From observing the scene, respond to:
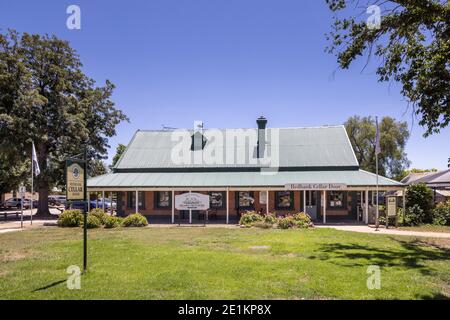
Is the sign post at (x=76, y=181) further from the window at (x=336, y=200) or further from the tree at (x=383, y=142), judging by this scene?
the tree at (x=383, y=142)

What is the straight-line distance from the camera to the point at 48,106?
96.2ft

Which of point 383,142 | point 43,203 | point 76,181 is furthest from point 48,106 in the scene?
point 383,142

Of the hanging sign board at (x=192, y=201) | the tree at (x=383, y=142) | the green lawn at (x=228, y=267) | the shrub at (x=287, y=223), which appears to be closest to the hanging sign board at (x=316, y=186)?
the shrub at (x=287, y=223)

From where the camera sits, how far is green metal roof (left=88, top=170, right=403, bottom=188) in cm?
2354

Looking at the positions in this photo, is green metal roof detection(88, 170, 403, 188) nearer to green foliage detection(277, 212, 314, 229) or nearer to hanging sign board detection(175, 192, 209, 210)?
hanging sign board detection(175, 192, 209, 210)

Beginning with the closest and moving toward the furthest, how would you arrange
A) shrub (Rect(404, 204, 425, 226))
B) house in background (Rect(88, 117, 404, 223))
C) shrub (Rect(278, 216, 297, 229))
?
shrub (Rect(278, 216, 297, 229)), shrub (Rect(404, 204, 425, 226)), house in background (Rect(88, 117, 404, 223))

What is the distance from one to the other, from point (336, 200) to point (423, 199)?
552 cm

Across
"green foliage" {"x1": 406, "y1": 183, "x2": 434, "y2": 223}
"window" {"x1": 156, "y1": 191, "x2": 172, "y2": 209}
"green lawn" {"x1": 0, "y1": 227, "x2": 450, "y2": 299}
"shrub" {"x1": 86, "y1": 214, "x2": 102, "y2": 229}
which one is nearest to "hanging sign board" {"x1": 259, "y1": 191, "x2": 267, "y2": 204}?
"window" {"x1": 156, "y1": 191, "x2": 172, "y2": 209}

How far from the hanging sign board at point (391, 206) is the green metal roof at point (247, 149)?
5344mm

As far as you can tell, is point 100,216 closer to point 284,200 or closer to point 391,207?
point 284,200

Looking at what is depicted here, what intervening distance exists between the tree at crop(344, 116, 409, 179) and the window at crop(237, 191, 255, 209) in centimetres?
2845

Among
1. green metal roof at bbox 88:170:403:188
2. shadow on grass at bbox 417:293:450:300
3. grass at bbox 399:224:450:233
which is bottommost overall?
grass at bbox 399:224:450:233

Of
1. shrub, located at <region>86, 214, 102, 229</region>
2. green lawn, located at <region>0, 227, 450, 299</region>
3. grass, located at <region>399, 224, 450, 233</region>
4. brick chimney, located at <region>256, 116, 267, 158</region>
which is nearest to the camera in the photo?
green lawn, located at <region>0, 227, 450, 299</region>
